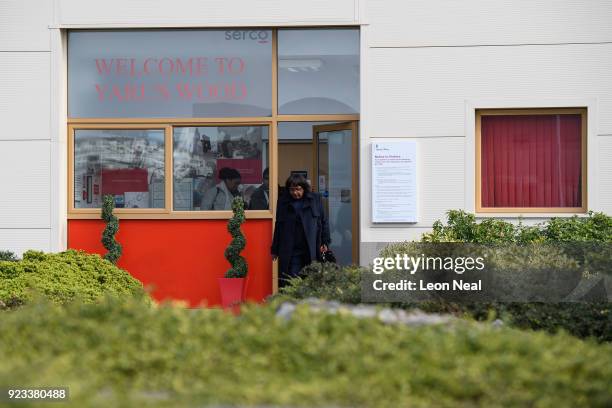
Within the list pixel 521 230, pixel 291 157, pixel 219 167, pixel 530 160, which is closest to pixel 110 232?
pixel 219 167

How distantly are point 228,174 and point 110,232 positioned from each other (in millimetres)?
1679

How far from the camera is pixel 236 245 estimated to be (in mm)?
11617

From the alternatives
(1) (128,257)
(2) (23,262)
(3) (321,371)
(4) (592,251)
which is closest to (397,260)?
(4) (592,251)

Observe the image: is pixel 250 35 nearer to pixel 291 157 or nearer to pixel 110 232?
pixel 291 157

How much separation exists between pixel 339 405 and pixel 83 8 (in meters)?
8.65

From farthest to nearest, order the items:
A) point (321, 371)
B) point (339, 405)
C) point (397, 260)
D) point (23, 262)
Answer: point (23, 262)
point (397, 260)
point (321, 371)
point (339, 405)

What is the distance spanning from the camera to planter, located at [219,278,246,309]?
11.6 metres

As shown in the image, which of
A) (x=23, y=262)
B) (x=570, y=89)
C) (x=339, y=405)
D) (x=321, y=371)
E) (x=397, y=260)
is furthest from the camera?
(x=570, y=89)

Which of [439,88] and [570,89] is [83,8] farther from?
[570,89]

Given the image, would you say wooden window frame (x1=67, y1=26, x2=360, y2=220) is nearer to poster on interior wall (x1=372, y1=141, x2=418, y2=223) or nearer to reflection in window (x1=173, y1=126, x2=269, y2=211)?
reflection in window (x1=173, y1=126, x2=269, y2=211)

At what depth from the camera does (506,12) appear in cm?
1150

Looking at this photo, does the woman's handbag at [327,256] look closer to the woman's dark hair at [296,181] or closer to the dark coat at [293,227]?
the dark coat at [293,227]

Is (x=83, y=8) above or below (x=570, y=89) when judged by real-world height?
above

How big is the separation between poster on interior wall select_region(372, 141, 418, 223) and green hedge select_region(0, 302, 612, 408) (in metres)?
5.79
